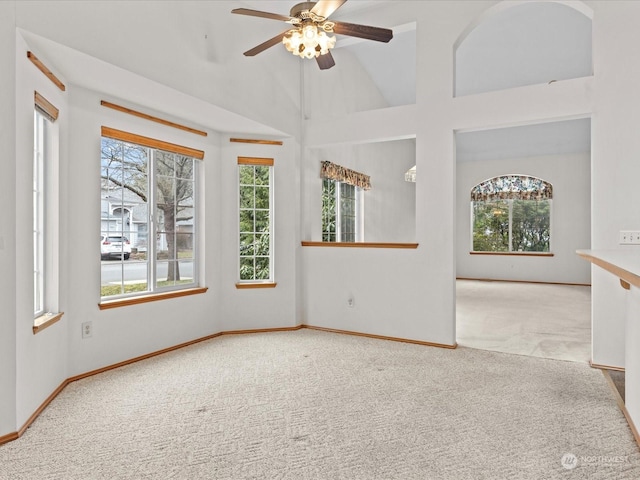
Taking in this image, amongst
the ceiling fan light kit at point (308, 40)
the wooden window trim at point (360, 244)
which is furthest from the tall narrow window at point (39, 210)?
the wooden window trim at point (360, 244)

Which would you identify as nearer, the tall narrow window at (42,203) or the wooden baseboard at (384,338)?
the tall narrow window at (42,203)

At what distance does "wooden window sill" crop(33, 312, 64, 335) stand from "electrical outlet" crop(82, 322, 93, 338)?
0.90 ft

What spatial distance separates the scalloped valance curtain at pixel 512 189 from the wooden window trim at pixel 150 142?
7360mm

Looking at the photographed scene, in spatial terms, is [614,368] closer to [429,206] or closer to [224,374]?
[429,206]

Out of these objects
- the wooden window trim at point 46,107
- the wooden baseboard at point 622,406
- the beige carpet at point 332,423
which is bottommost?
the beige carpet at point 332,423

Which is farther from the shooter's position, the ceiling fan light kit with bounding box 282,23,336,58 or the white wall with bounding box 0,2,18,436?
the ceiling fan light kit with bounding box 282,23,336,58

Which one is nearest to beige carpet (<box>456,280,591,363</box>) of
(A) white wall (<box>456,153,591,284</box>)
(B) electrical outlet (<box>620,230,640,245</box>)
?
(A) white wall (<box>456,153,591,284</box>)

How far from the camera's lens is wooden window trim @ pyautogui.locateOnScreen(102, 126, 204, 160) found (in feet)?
11.0

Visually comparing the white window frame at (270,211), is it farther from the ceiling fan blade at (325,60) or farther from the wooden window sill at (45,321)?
the wooden window sill at (45,321)

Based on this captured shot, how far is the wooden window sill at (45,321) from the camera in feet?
8.34

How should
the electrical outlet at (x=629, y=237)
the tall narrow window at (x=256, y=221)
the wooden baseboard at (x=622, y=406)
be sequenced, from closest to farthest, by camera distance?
1. the wooden baseboard at (x=622, y=406)
2. the electrical outlet at (x=629, y=237)
3. the tall narrow window at (x=256, y=221)

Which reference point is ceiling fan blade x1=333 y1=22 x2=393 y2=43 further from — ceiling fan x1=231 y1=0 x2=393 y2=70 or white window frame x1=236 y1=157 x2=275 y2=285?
white window frame x1=236 y1=157 x2=275 y2=285

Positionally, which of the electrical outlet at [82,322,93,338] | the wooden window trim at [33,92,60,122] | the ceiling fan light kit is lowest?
the electrical outlet at [82,322,93,338]

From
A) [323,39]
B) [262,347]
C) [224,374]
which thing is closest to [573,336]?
[262,347]
